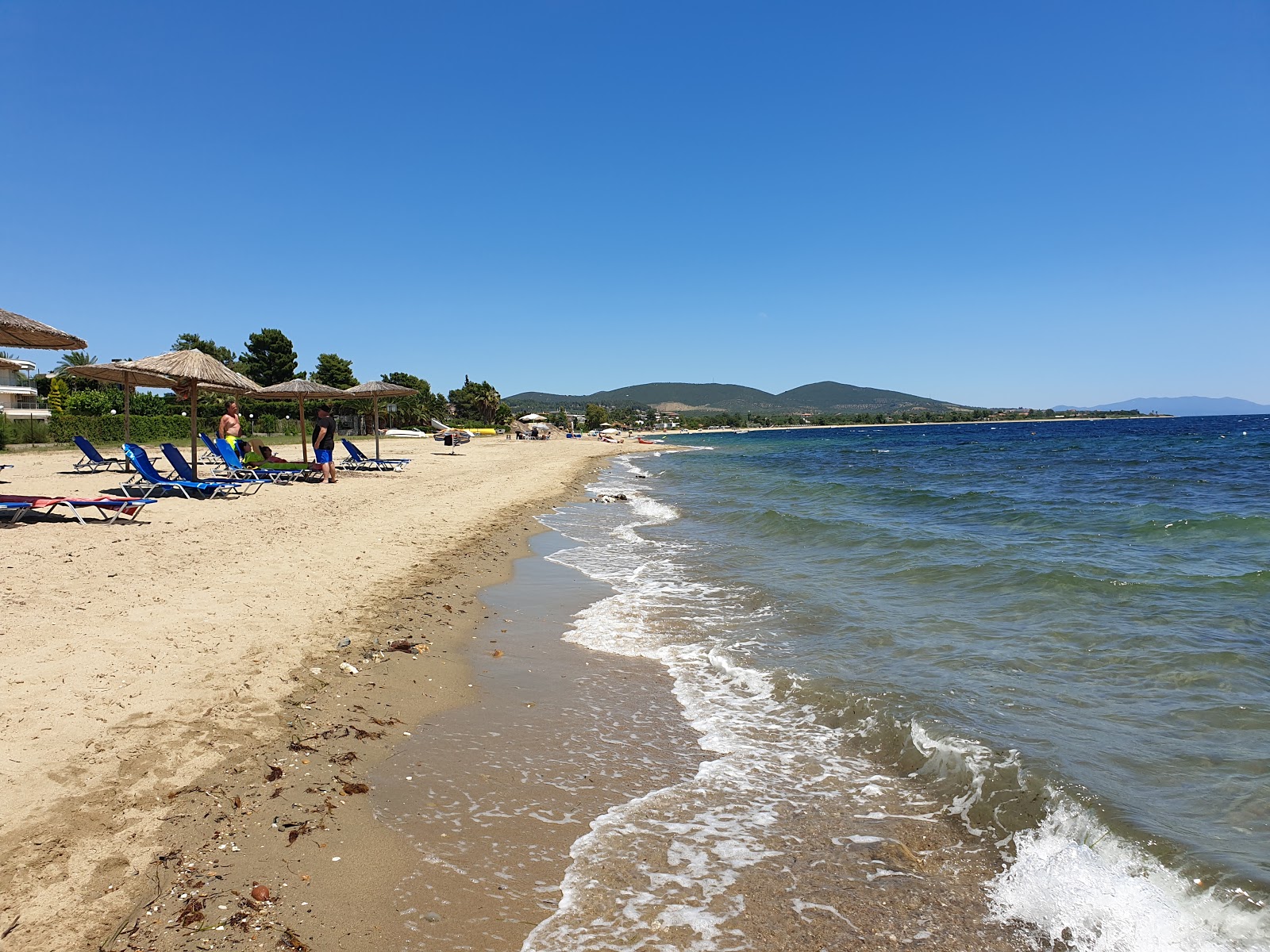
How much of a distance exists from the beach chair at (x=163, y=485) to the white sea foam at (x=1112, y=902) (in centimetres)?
1316

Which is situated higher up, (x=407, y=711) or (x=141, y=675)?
(x=141, y=675)

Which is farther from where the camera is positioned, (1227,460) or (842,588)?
(1227,460)

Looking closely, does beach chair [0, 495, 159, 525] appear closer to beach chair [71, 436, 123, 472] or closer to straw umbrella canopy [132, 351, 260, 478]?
straw umbrella canopy [132, 351, 260, 478]

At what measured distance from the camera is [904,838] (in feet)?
10.3

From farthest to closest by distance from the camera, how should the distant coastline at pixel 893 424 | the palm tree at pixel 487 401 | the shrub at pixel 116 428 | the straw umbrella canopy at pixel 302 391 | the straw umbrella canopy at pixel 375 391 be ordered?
1. the distant coastline at pixel 893 424
2. the palm tree at pixel 487 401
3. the shrub at pixel 116 428
4. the straw umbrella canopy at pixel 375 391
5. the straw umbrella canopy at pixel 302 391

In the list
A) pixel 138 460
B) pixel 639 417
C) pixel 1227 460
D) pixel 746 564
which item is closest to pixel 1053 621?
pixel 746 564

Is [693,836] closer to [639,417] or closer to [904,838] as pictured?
[904,838]

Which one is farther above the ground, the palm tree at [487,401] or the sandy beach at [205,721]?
the palm tree at [487,401]

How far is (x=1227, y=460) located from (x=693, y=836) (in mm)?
36098

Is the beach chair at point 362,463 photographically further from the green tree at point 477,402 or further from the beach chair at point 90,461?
the green tree at point 477,402

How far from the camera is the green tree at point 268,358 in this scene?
53.0 metres

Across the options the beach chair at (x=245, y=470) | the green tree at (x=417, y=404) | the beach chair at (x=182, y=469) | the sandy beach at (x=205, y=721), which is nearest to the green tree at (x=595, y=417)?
the green tree at (x=417, y=404)

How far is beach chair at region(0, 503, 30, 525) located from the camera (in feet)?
28.8

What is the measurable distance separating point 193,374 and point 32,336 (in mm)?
4147
